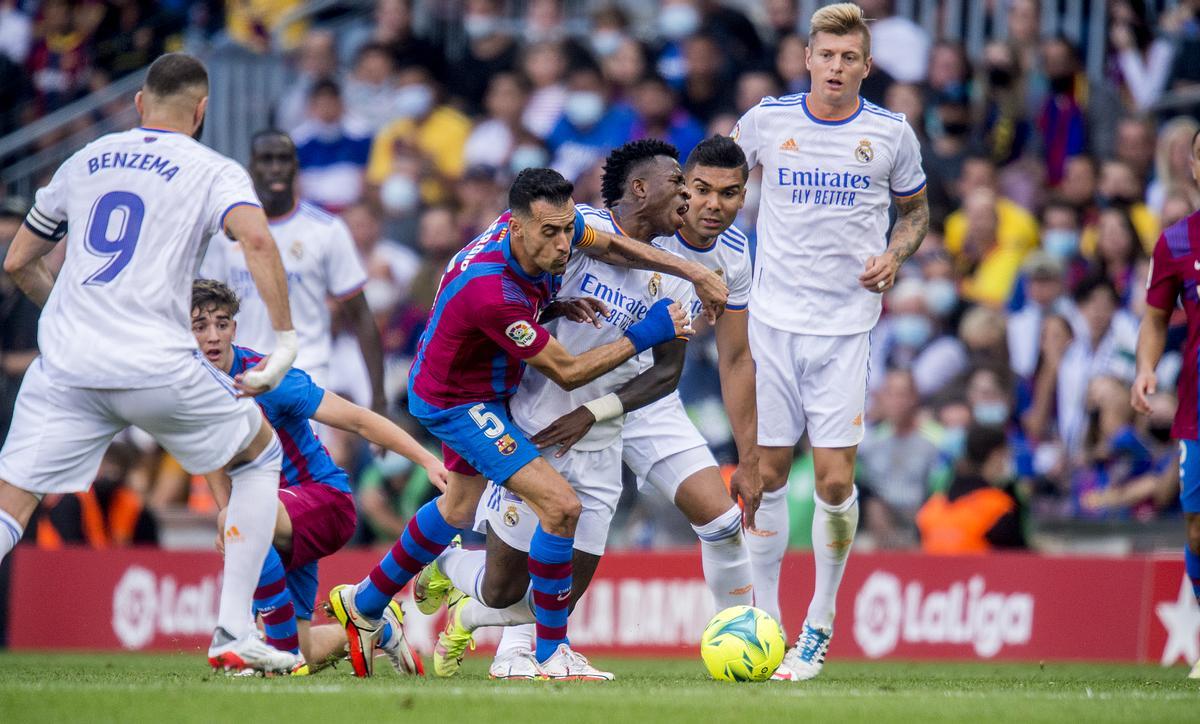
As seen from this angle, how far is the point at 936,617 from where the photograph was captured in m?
12.0

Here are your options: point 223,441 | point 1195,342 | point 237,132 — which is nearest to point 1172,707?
point 1195,342

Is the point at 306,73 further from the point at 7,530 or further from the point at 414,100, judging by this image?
the point at 7,530

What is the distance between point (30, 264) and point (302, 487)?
1801 millimetres

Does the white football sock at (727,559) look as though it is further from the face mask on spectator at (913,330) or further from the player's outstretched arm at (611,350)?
the face mask on spectator at (913,330)

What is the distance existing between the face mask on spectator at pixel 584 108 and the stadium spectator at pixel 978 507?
4999 millimetres

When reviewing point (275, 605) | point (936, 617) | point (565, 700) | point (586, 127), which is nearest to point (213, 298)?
point (275, 605)

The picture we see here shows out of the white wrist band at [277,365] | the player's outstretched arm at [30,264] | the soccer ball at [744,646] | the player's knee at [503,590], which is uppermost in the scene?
the player's outstretched arm at [30,264]

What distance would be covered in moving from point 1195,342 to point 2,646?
8749mm

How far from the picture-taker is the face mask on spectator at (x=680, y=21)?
52.7 ft

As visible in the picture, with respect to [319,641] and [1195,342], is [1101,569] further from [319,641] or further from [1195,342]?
[319,641]

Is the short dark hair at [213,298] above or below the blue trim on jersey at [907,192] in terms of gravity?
below

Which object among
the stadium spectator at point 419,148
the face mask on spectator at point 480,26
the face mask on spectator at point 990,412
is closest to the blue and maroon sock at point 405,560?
the face mask on spectator at point 990,412

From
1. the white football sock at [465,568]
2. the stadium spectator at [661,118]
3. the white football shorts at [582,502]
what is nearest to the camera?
the white football shorts at [582,502]

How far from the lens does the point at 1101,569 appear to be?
11.7m
